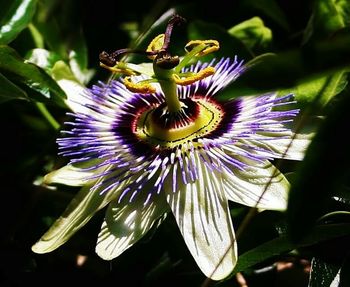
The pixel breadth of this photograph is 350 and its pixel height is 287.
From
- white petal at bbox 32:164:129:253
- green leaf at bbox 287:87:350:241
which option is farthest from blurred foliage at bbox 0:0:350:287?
white petal at bbox 32:164:129:253

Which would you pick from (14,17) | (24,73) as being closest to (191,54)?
(24,73)

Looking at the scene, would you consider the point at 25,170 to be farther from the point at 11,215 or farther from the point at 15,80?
the point at 15,80

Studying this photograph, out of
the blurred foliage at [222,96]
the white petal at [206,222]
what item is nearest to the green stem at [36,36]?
the blurred foliage at [222,96]

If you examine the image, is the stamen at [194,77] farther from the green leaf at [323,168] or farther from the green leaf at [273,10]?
the green leaf at [323,168]

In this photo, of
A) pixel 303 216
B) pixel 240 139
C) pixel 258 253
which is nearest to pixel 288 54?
pixel 303 216

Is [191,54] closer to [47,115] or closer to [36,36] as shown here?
[47,115]
